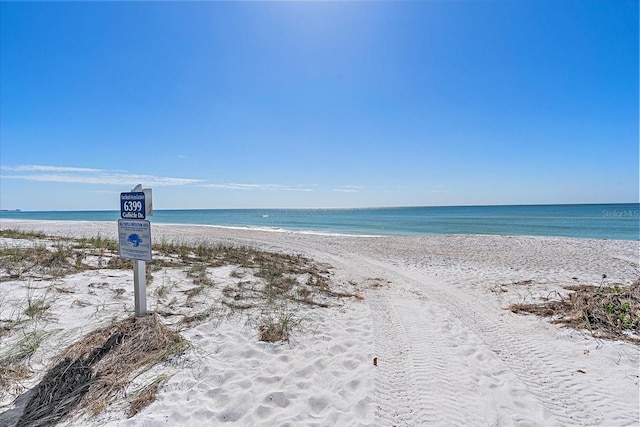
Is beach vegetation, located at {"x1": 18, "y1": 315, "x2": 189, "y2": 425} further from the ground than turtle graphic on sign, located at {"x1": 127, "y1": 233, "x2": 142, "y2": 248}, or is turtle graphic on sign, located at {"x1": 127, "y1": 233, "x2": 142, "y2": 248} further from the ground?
turtle graphic on sign, located at {"x1": 127, "y1": 233, "x2": 142, "y2": 248}

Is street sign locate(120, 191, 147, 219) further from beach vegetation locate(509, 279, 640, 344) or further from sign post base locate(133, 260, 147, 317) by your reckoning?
beach vegetation locate(509, 279, 640, 344)

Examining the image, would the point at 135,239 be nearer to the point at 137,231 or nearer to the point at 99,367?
the point at 137,231

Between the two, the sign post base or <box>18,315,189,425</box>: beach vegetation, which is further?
the sign post base

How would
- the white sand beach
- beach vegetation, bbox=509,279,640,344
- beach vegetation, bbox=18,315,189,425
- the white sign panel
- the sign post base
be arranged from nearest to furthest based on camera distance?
1. beach vegetation, bbox=18,315,189,425
2. the white sand beach
3. the white sign panel
4. the sign post base
5. beach vegetation, bbox=509,279,640,344

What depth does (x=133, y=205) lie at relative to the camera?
411 centimetres

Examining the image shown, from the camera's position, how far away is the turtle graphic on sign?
4023 mm

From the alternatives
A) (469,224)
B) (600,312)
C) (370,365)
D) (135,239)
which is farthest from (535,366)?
(469,224)

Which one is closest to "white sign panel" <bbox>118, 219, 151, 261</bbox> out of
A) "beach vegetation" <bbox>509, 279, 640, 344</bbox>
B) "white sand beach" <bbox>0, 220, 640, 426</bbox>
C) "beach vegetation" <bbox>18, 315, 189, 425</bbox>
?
"beach vegetation" <bbox>18, 315, 189, 425</bbox>

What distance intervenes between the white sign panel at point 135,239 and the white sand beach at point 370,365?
4.13ft

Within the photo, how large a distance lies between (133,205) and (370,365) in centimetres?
369

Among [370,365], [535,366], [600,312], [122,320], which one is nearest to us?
[370,365]

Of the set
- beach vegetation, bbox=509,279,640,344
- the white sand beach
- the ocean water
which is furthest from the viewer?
the ocean water

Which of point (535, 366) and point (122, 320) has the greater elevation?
point (122, 320)

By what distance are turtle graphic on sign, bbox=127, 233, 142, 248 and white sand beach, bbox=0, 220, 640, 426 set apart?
142 cm
